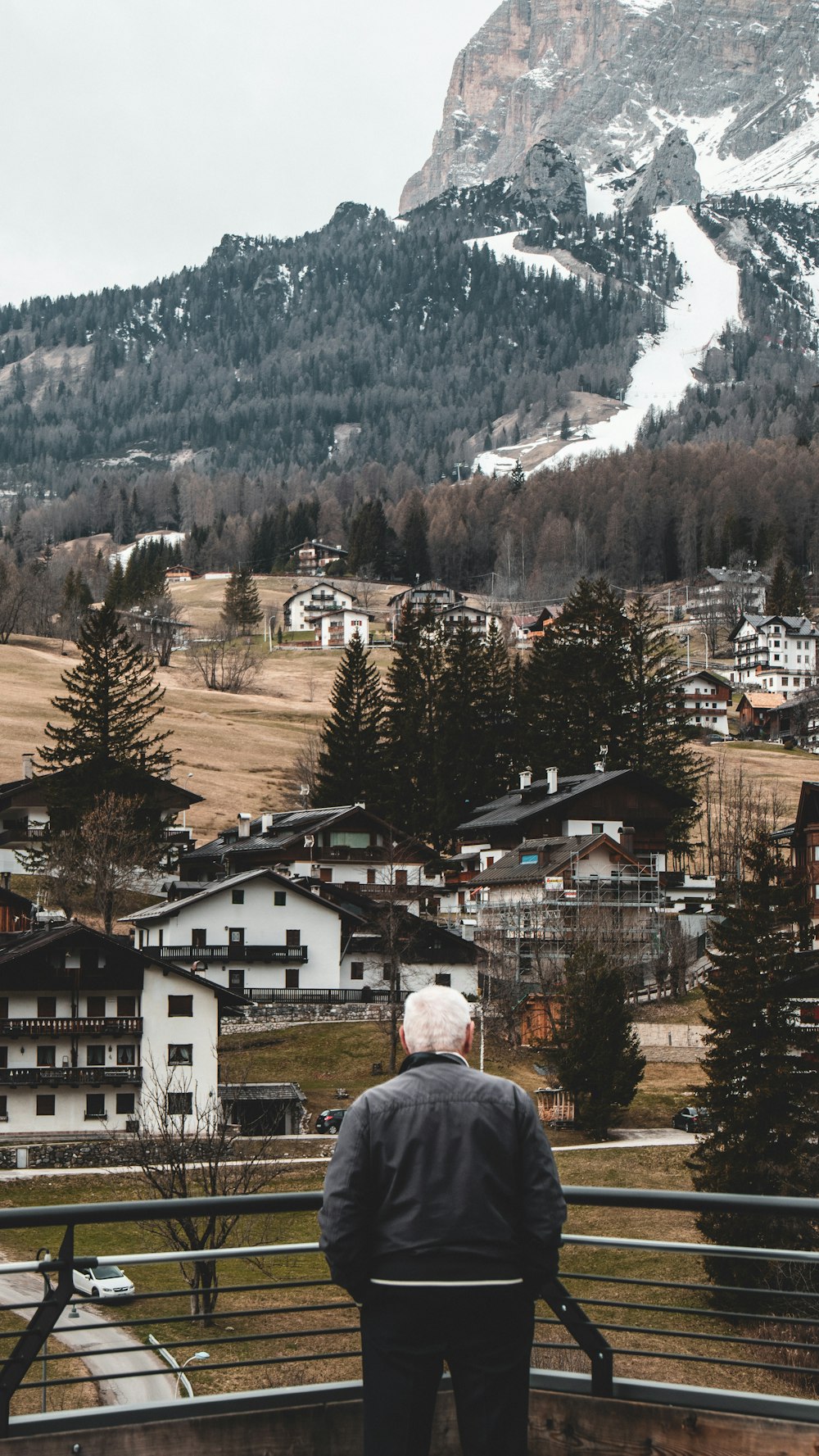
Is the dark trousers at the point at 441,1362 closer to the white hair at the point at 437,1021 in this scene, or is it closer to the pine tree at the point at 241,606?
the white hair at the point at 437,1021

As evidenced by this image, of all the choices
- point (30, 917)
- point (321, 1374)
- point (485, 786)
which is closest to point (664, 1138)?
point (321, 1374)

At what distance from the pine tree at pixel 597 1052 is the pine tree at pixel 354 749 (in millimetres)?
41976

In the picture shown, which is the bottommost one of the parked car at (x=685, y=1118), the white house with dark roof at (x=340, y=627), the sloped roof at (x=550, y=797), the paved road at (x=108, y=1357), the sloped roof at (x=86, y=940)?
the paved road at (x=108, y=1357)

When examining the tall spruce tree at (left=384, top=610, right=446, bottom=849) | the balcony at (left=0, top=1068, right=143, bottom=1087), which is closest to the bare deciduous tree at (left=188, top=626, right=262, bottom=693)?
the tall spruce tree at (left=384, top=610, right=446, bottom=849)

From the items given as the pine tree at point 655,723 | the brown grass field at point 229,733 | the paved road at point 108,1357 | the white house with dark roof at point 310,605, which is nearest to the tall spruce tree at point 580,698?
the pine tree at point 655,723

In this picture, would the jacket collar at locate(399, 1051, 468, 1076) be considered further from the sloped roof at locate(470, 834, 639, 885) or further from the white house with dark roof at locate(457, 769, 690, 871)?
the white house with dark roof at locate(457, 769, 690, 871)

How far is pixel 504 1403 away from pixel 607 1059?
133 ft

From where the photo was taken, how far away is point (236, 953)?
206ft

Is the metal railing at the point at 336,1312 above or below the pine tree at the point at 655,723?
below

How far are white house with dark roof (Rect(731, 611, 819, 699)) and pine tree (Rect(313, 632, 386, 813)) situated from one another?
252 ft

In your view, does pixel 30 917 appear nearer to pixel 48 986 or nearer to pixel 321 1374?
pixel 48 986

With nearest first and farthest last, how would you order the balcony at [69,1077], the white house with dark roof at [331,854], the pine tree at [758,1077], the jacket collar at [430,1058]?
1. the jacket collar at [430,1058]
2. the pine tree at [758,1077]
3. the balcony at [69,1077]
4. the white house with dark roof at [331,854]

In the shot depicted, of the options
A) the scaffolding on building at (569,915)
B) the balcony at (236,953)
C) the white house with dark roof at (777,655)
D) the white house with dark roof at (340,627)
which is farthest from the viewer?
the white house with dark roof at (340,627)

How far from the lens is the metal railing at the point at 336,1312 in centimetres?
652
